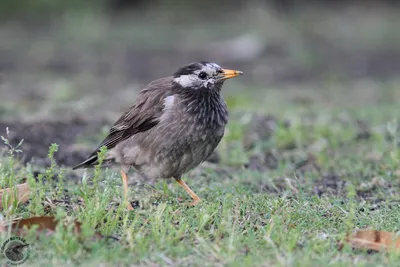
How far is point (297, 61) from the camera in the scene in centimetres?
1466


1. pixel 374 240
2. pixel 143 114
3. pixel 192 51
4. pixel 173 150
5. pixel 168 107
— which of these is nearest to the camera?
pixel 374 240

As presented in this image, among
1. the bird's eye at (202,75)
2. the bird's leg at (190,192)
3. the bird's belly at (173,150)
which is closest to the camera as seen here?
the bird's leg at (190,192)

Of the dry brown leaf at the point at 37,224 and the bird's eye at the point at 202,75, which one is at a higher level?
the bird's eye at the point at 202,75

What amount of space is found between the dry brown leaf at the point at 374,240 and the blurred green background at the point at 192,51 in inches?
195

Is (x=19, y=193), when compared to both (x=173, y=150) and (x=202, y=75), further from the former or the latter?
(x=202, y=75)

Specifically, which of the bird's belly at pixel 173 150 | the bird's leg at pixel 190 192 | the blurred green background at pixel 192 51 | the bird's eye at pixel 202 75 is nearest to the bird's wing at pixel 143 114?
the bird's belly at pixel 173 150

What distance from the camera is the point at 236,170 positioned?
7340 millimetres

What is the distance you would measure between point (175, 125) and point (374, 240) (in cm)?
194

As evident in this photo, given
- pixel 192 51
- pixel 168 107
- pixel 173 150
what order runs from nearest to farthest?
pixel 173 150 → pixel 168 107 → pixel 192 51

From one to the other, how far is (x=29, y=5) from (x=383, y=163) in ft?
45.0

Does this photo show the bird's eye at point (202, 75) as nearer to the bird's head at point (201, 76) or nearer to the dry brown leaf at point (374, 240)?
the bird's head at point (201, 76)

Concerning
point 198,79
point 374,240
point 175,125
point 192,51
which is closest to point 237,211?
point 374,240

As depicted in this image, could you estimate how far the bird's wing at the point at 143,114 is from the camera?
20.1ft

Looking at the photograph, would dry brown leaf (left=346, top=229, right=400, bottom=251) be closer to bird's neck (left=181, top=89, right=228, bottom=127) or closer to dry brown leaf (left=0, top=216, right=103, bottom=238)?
dry brown leaf (left=0, top=216, right=103, bottom=238)
